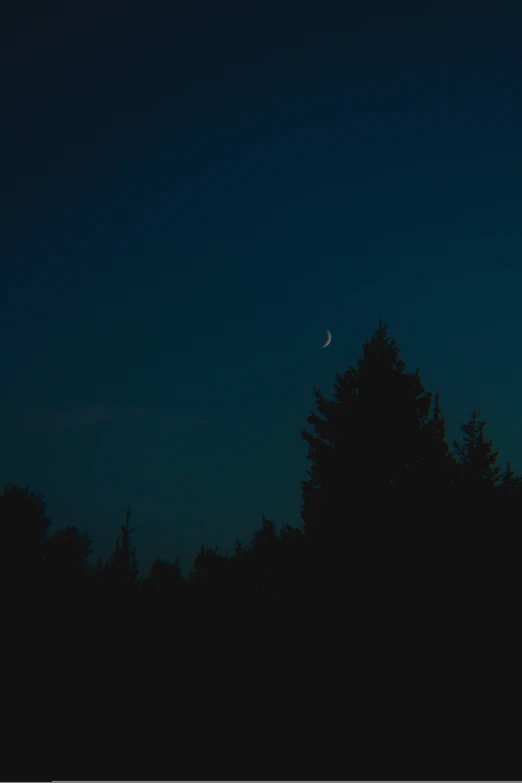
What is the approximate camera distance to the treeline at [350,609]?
330 inches

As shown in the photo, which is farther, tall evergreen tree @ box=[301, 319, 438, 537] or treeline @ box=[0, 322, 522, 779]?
tall evergreen tree @ box=[301, 319, 438, 537]

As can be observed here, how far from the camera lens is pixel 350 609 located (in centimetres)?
991

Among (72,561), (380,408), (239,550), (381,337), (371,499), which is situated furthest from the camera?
(239,550)

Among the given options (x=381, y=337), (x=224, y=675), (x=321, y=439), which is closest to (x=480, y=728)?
(x=224, y=675)

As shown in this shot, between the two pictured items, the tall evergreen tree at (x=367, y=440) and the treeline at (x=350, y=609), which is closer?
the treeline at (x=350, y=609)

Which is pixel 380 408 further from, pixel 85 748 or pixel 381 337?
pixel 85 748

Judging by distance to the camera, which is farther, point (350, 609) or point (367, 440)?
point (367, 440)

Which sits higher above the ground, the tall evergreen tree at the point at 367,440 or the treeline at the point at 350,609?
the tall evergreen tree at the point at 367,440

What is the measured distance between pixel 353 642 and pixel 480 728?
2417 mm

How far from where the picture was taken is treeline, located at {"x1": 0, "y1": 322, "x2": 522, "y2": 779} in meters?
8.38

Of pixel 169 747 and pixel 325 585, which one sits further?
pixel 325 585

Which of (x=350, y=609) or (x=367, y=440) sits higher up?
(x=367, y=440)

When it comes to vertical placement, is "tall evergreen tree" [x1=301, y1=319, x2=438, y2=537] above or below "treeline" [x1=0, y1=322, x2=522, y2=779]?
above

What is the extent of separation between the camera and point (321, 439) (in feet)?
54.9
